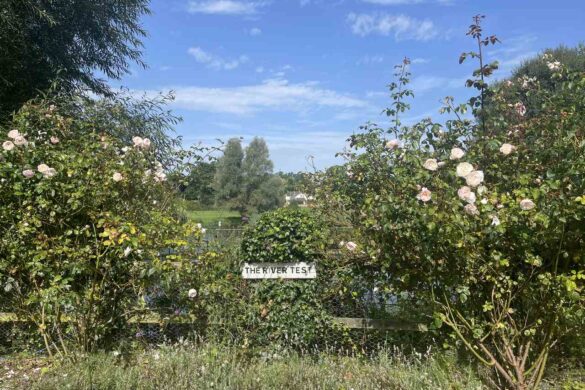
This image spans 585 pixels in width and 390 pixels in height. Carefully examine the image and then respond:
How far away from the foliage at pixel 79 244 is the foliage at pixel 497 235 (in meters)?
1.57

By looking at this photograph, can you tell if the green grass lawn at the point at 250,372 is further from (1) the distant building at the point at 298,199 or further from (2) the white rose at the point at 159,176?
(1) the distant building at the point at 298,199

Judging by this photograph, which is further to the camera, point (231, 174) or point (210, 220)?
point (231, 174)

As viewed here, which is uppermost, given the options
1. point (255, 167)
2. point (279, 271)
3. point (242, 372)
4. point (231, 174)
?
point (255, 167)

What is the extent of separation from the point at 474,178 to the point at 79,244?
9.18 feet

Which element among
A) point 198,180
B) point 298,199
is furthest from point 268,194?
point 198,180

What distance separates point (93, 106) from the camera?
5.73 metres

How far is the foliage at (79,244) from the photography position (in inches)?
137

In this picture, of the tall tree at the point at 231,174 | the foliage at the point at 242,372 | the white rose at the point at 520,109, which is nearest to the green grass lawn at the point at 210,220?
the foliage at the point at 242,372

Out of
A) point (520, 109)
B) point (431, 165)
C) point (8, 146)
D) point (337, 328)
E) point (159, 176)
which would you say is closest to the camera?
point (431, 165)

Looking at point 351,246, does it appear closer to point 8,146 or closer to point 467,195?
point 467,195

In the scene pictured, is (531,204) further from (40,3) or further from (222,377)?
(40,3)

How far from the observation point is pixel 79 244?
360 centimetres

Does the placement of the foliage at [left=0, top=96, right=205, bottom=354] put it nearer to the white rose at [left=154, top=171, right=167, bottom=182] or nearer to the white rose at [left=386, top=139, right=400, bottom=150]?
the white rose at [left=154, top=171, right=167, bottom=182]

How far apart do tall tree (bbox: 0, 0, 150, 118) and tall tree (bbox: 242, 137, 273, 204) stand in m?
30.7
